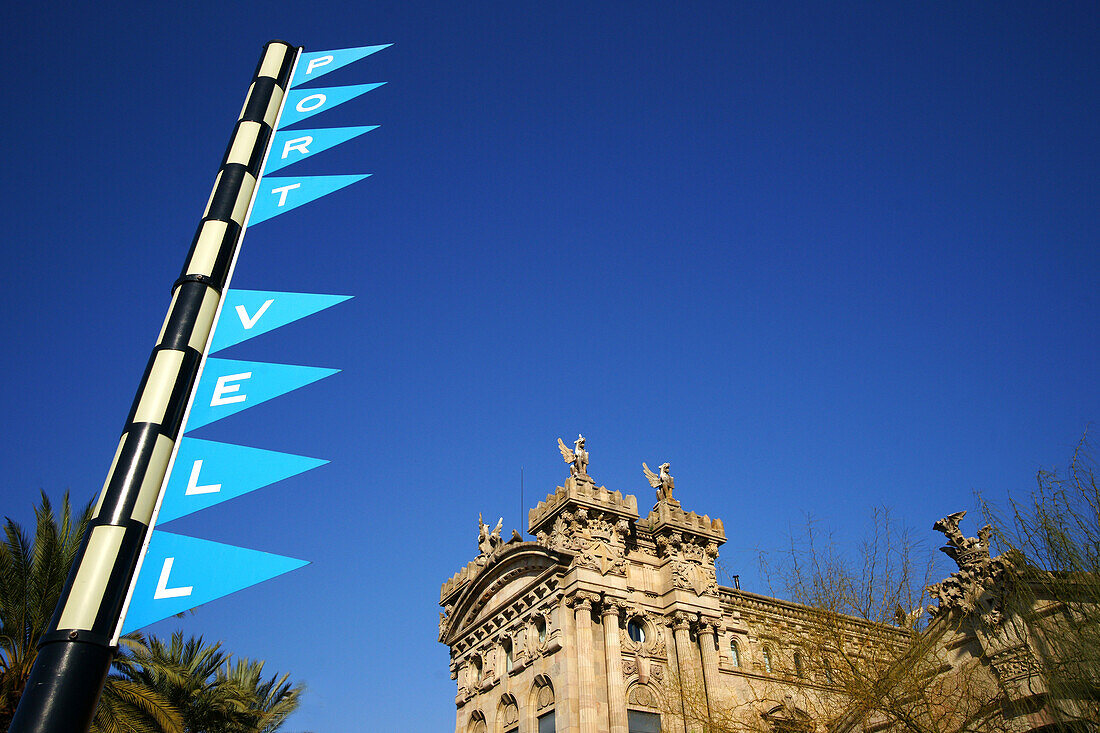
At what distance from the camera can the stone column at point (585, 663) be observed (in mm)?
23594

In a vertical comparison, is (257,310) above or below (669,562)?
below

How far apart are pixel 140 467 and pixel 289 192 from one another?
2.24 metres

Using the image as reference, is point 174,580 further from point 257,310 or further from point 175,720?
point 175,720

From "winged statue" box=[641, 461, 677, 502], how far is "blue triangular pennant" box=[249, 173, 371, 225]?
25.3 metres

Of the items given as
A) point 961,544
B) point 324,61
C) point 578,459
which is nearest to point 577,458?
point 578,459

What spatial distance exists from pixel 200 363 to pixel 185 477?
68 cm

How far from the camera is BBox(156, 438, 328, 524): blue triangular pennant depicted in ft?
13.1

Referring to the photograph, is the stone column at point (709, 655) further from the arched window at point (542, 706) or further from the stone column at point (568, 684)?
the arched window at point (542, 706)

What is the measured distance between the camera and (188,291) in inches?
179

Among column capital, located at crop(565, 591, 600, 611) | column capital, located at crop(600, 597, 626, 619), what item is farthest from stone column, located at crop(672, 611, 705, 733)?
column capital, located at crop(565, 591, 600, 611)

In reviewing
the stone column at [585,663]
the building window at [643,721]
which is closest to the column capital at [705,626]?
the building window at [643,721]

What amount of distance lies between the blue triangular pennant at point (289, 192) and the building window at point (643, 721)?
2277 cm

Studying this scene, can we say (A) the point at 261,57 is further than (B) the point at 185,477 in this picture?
Yes

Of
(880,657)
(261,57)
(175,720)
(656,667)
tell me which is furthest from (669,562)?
(261,57)
